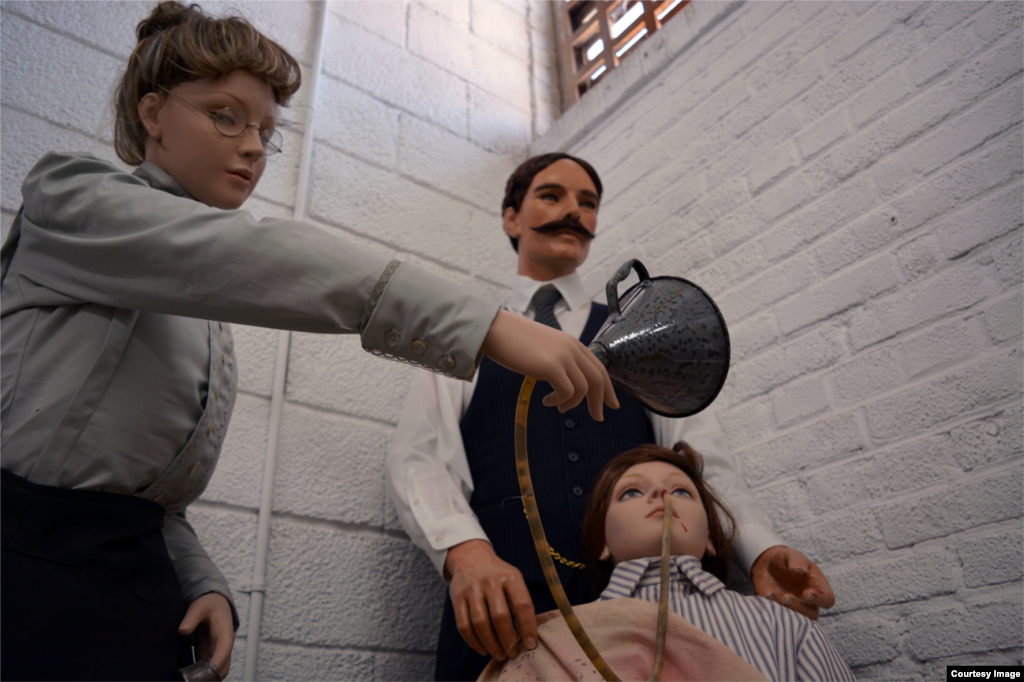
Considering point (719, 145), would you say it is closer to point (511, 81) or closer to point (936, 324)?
point (936, 324)

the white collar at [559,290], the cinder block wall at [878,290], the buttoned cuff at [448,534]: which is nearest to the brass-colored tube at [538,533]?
the buttoned cuff at [448,534]

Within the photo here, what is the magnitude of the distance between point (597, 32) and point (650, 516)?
1983mm

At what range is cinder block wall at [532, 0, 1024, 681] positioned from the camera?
1.21 meters

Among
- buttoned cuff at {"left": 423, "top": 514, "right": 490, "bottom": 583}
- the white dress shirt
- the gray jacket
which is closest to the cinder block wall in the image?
the white dress shirt

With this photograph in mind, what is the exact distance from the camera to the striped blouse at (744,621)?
1040 millimetres

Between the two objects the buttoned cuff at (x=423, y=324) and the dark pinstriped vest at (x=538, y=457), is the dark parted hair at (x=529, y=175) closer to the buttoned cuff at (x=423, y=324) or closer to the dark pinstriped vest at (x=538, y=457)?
the dark pinstriped vest at (x=538, y=457)

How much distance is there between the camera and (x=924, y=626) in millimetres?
1207

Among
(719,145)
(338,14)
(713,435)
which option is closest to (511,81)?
(338,14)

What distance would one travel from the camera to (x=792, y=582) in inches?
46.7

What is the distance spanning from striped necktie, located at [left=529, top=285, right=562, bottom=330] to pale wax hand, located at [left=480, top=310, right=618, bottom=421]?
91cm

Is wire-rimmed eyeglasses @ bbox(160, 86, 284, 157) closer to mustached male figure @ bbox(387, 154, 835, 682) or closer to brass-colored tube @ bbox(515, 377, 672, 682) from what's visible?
brass-colored tube @ bbox(515, 377, 672, 682)

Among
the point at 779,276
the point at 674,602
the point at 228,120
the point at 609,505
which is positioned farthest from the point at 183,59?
the point at 779,276

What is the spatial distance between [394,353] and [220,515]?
910 mm

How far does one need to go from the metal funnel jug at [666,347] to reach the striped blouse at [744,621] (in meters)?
0.46
